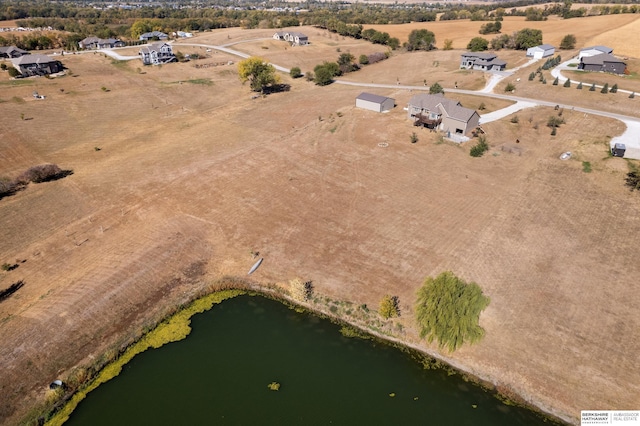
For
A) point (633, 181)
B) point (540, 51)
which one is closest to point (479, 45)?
point (540, 51)

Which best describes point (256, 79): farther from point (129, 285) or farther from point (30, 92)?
point (129, 285)

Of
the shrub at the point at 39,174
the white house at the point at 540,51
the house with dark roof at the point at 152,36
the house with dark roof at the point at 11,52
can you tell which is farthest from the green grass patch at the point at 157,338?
the house with dark roof at the point at 152,36

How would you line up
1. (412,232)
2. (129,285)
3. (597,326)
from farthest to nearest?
(412,232), (129,285), (597,326)

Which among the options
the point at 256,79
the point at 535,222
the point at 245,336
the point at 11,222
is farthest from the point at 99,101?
the point at 535,222

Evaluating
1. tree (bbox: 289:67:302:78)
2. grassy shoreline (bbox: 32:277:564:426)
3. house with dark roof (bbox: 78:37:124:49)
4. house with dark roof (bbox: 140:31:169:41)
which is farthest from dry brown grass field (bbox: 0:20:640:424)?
house with dark roof (bbox: 140:31:169:41)

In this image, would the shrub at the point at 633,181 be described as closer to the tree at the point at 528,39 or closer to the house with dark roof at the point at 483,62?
the house with dark roof at the point at 483,62

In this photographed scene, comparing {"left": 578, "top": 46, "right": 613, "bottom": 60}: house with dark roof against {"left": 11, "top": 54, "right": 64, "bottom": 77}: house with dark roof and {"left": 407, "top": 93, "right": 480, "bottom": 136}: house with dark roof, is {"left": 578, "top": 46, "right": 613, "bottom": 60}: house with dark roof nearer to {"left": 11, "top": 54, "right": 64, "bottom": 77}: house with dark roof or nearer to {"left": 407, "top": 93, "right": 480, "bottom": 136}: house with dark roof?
{"left": 407, "top": 93, "right": 480, "bottom": 136}: house with dark roof
